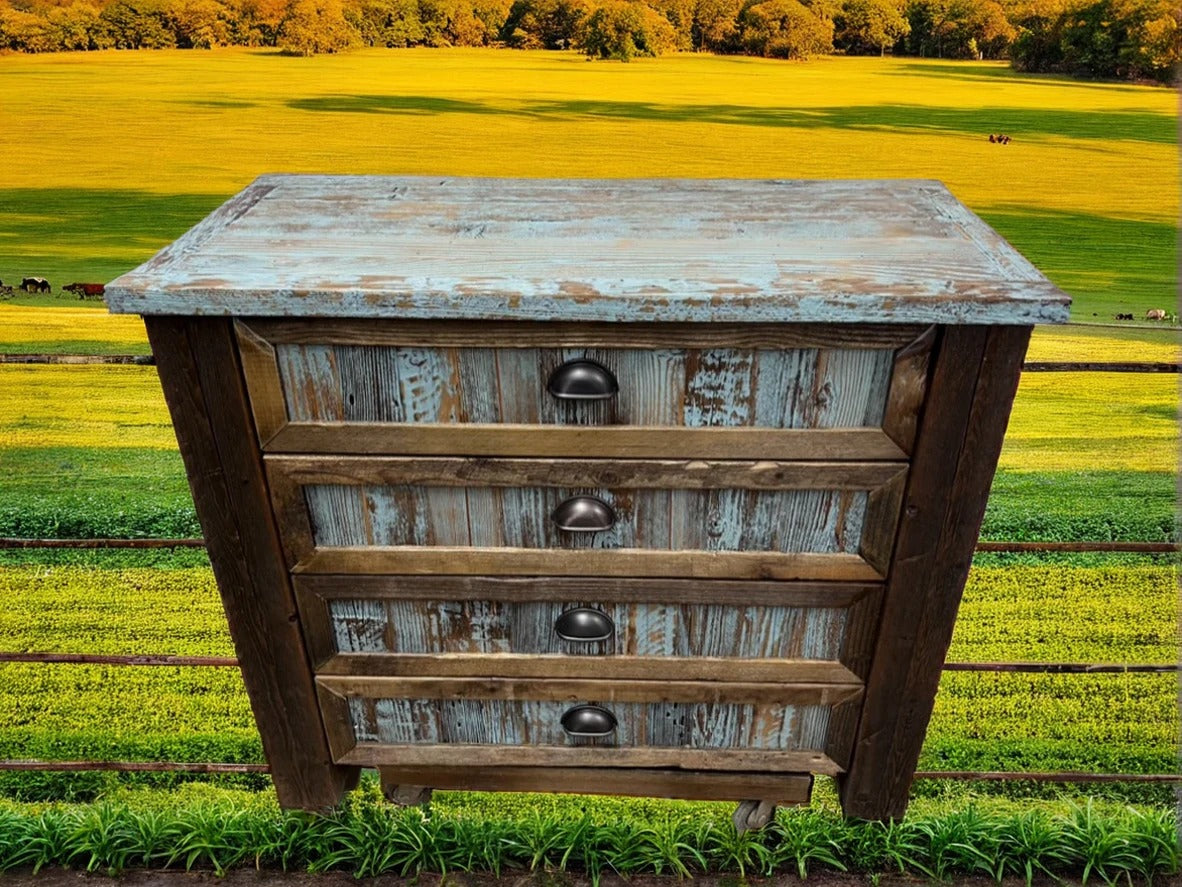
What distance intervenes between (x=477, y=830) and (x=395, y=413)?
0.94 meters

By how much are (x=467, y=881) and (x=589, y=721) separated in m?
0.44

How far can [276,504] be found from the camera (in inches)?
45.9

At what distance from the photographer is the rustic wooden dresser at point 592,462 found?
0.99m

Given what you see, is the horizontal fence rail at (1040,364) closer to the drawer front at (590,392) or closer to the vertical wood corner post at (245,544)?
the vertical wood corner post at (245,544)

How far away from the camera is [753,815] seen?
156 cm

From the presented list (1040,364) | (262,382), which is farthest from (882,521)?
(262,382)

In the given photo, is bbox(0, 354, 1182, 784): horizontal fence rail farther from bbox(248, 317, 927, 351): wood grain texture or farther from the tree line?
the tree line

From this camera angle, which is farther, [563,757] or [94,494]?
[94,494]

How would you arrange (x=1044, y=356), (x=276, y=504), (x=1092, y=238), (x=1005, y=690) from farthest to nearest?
(x=1092, y=238), (x=1044, y=356), (x=1005, y=690), (x=276, y=504)

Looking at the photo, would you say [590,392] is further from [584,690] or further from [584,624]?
[584,690]

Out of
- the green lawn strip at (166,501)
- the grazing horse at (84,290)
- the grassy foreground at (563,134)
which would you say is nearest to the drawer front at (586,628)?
the green lawn strip at (166,501)

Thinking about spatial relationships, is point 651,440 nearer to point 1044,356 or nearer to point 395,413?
point 395,413

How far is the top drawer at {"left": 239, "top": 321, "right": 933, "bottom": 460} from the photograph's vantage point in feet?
3.28

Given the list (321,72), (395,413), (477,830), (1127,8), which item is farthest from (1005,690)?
(321,72)
